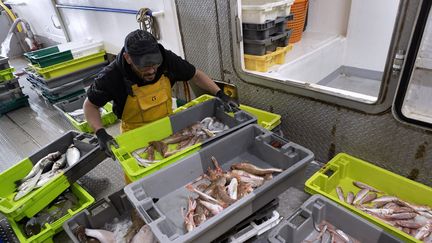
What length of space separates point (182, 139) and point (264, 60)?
104 centimetres

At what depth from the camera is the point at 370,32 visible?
3197 mm

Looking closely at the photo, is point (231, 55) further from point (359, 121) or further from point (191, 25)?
point (359, 121)

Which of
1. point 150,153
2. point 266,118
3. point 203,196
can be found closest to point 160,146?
point 150,153

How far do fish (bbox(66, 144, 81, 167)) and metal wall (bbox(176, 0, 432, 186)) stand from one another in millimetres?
1434

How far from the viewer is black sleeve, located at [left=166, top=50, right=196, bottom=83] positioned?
87.8 inches

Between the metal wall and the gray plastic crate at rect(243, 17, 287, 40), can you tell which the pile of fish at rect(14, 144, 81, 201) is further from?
the gray plastic crate at rect(243, 17, 287, 40)

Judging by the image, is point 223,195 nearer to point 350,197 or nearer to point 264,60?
point 350,197

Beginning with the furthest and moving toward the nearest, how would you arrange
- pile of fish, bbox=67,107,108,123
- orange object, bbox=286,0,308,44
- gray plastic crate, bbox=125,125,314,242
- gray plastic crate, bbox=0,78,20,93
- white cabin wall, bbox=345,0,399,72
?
gray plastic crate, bbox=0,78,20,93, pile of fish, bbox=67,107,108,123, orange object, bbox=286,0,308,44, white cabin wall, bbox=345,0,399,72, gray plastic crate, bbox=125,125,314,242

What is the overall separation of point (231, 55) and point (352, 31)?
1787 millimetres

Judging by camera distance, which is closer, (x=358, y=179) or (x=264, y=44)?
(x=358, y=179)

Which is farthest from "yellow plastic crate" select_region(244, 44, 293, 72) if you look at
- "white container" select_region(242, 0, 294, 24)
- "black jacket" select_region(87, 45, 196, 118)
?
"black jacket" select_region(87, 45, 196, 118)

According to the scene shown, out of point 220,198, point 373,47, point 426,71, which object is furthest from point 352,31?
point 220,198

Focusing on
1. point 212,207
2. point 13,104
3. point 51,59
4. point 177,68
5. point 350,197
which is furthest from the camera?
point 13,104

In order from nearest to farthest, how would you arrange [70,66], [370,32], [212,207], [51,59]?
[212,207] < [370,32] < [51,59] < [70,66]
